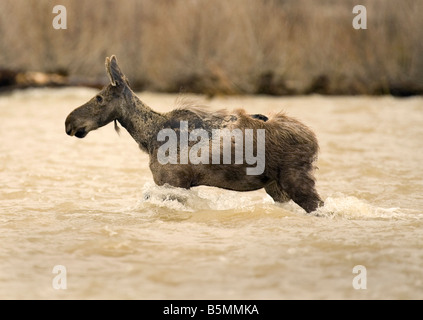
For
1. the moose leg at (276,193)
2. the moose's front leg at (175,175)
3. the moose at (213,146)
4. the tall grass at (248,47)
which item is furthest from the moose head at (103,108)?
the tall grass at (248,47)

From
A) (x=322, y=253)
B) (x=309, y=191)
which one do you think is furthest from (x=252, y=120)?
(x=322, y=253)

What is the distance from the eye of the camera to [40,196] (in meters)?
10.2

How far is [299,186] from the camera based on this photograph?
809cm

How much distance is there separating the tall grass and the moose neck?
51.4 ft

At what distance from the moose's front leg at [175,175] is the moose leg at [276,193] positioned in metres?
0.95

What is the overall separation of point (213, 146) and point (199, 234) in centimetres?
104

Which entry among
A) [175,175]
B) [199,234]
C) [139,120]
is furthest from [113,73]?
[199,234]

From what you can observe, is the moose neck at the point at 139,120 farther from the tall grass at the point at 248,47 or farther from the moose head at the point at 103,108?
the tall grass at the point at 248,47

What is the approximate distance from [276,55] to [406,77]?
446 cm

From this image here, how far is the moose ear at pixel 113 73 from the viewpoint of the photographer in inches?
333

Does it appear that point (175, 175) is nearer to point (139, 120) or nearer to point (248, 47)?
point (139, 120)

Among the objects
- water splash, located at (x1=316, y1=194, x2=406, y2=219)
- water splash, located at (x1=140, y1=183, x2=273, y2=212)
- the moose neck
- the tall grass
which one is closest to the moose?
the moose neck

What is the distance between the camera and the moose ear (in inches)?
333

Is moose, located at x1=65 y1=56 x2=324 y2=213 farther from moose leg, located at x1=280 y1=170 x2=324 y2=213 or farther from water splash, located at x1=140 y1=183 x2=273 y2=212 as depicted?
water splash, located at x1=140 y1=183 x2=273 y2=212
